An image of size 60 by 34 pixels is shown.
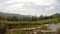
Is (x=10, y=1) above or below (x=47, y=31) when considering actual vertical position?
above

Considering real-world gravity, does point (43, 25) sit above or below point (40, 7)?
below

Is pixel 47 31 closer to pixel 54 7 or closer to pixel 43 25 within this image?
pixel 43 25

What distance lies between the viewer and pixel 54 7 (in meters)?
1.98

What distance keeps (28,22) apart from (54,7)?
19.8 inches

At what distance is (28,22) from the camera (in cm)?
196

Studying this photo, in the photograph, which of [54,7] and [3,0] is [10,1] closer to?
[3,0]

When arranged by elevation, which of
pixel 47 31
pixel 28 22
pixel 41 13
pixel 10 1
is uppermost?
pixel 10 1

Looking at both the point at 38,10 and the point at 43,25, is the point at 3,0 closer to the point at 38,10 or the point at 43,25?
the point at 38,10

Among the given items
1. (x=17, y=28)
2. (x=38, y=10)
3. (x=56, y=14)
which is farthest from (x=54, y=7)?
(x=17, y=28)

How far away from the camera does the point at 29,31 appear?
1.93 metres

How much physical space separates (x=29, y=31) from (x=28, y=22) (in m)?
0.15

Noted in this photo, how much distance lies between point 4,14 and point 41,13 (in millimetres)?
615

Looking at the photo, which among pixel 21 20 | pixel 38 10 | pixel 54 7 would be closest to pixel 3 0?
pixel 21 20

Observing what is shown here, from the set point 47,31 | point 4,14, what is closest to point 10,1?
point 4,14
